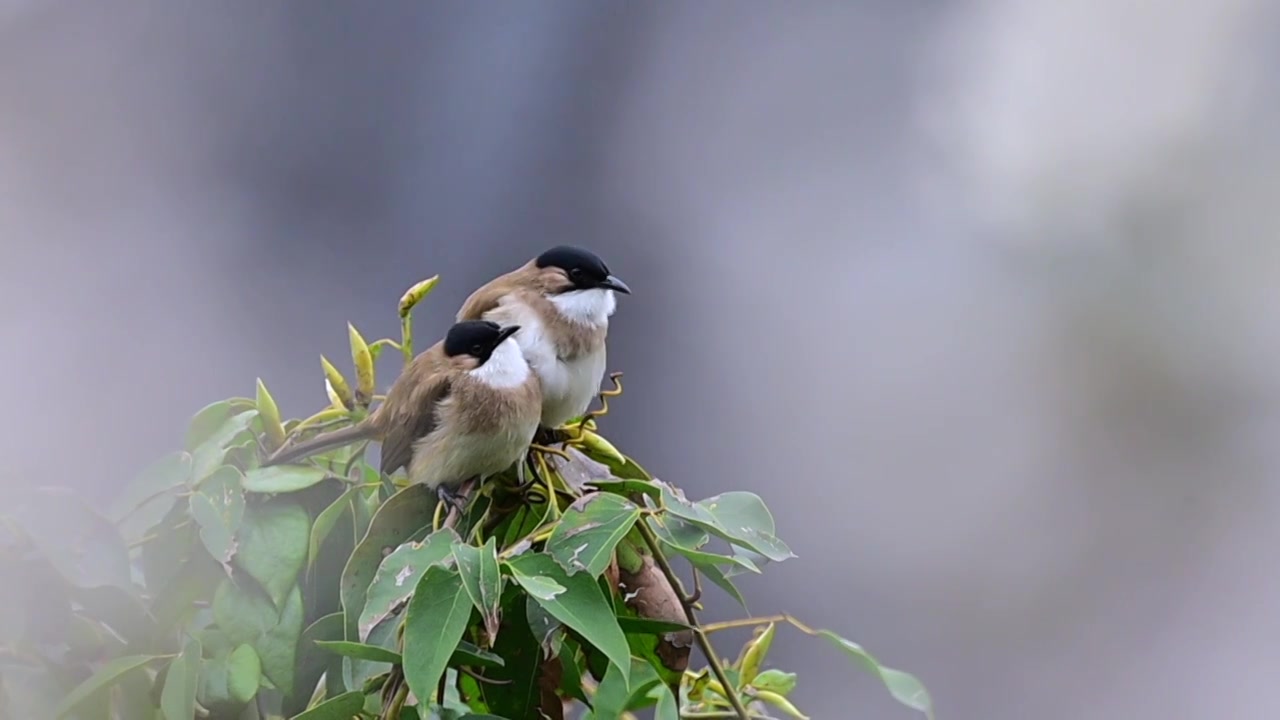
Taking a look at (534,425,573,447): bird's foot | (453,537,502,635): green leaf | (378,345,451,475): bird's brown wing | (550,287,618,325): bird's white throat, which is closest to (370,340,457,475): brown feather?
(378,345,451,475): bird's brown wing

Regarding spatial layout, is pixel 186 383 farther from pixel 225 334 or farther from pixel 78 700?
pixel 78 700

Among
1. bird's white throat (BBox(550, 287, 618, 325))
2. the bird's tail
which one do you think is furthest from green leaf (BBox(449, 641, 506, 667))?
bird's white throat (BBox(550, 287, 618, 325))

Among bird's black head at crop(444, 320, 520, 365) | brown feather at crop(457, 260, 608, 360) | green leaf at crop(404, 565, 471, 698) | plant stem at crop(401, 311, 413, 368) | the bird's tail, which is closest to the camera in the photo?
green leaf at crop(404, 565, 471, 698)

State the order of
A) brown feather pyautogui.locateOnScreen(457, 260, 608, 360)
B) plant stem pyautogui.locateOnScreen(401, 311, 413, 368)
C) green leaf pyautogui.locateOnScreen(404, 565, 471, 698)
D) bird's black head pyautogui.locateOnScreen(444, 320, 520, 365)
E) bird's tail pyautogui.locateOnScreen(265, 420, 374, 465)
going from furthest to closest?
brown feather pyautogui.locateOnScreen(457, 260, 608, 360) < bird's black head pyautogui.locateOnScreen(444, 320, 520, 365) < plant stem pyautogui.locateOnScreen(401, 311, 413, 368) < bird's tail pyautogui.locateOnScreen(265, 420, 374, 465) < green leaf pyautogui.locateOnScreen(404, 565, 471, 698)

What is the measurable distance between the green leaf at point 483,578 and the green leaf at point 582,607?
0.06 feet

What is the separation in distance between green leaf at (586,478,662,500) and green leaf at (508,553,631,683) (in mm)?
117

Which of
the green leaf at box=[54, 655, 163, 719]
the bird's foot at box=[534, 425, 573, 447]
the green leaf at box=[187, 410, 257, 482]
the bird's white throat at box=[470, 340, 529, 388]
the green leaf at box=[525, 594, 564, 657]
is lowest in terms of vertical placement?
the green leaf at box=[54, 655, 163, 719]

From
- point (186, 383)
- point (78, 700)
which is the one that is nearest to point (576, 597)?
point (78, 700)

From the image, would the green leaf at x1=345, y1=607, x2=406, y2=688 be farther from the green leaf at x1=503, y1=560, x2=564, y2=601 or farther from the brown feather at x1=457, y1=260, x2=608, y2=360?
the brown feather at x1=457, y1=260, x2=608, y2=360

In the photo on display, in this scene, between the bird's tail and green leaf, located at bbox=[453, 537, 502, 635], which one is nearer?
green leaf, located at bbox=[453, 537, 502, 635]

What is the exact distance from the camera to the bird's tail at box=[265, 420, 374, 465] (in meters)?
0.88

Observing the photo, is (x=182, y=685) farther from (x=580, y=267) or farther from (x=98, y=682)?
(x=580, y=267)

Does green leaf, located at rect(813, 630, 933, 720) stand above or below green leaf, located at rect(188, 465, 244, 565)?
below

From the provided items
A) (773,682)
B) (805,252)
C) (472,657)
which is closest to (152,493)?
(472,657)
